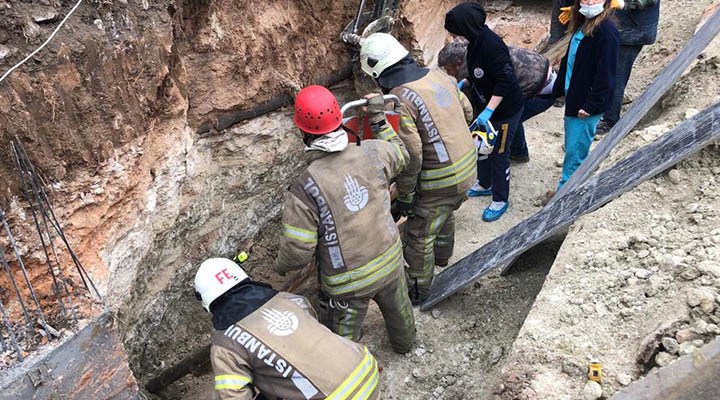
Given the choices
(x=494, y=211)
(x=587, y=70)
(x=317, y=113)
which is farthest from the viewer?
(x=494, y=211)

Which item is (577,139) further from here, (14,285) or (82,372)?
(14,285)

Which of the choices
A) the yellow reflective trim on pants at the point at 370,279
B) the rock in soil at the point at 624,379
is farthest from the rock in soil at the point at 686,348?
the yellow reflective trim on pants at the point at 370,279

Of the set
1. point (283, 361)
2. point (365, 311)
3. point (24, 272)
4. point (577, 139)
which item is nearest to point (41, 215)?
point (24, 272)

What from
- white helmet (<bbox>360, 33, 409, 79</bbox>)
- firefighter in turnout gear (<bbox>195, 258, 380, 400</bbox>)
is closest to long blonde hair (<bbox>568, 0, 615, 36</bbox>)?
white helmet (<bbox>360, 33, 409, 79</bbox>)

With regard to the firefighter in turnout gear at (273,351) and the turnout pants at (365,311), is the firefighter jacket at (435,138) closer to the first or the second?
the turnout pants at (365,311)

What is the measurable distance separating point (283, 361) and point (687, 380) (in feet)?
5.46

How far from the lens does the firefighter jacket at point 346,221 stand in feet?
10.6

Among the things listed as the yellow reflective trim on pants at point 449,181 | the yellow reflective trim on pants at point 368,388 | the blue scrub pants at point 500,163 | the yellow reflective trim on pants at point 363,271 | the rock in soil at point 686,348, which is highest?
the yellow reflective trim on pants at point 363,271

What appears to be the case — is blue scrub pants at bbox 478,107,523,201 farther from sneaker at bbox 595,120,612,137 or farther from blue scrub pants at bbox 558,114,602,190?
sneaker at bbox 595,120,612,137

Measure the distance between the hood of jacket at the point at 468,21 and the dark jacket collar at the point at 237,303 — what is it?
2.55m

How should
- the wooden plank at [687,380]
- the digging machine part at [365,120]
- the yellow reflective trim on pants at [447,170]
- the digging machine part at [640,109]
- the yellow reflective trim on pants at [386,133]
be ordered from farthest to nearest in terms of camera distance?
the digging machine part at [640,109]
the yellow reflective trim on pants at [447,170]
the digging machine part at [365,120]
the yellow reflective trim on pants at [386,133]
the wooden plank at [687,380]

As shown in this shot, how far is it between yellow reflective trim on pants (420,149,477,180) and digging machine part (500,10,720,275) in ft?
2.64

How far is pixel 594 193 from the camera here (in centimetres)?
383

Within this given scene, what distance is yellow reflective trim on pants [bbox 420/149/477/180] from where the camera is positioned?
4086 mm
